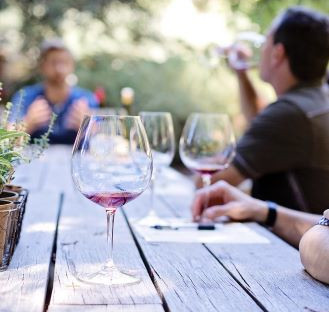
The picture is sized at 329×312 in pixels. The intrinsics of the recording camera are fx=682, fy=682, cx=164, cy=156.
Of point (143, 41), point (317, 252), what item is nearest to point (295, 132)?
point (317, 252)

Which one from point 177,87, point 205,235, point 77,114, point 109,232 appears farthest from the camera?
point 177,87

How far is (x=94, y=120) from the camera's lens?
3.97 feet

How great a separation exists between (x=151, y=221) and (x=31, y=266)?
1.96 feet

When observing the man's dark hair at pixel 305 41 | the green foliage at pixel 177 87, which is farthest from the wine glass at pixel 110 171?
the green foliage at pixel 177 87

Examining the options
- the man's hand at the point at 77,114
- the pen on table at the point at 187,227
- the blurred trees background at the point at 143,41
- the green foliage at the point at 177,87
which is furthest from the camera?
the green foliage at the point at 177,87

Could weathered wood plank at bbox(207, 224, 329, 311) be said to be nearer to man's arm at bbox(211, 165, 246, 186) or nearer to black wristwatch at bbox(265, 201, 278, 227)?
black wristwatch at bbox(265, 201, 278, 227)

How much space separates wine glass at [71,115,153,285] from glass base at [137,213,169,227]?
55 cm

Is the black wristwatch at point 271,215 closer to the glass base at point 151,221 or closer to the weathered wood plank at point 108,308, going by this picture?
the glass base at point 151,221

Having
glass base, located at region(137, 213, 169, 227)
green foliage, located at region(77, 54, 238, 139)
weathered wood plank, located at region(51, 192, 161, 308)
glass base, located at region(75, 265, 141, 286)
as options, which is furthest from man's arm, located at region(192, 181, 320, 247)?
green foliage, located at region(77, 54, 238, 139)

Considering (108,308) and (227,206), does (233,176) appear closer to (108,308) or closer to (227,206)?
(227,206)

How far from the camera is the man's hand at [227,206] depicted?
1863 millimetres

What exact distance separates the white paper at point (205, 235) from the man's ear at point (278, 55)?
4.04ft

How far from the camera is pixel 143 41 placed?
14133 mm

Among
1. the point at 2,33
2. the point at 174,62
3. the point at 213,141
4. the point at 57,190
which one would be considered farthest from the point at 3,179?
the point at 2,33
